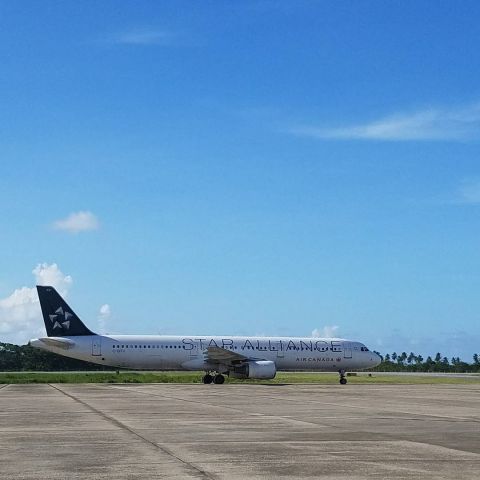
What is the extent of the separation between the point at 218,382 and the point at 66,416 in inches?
1167

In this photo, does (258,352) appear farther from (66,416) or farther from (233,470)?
(233,470)

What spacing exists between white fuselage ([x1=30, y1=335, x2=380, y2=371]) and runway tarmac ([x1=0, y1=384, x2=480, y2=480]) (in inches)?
1074

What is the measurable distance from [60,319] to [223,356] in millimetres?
10999

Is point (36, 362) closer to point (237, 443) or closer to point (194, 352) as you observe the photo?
point (194, 352)

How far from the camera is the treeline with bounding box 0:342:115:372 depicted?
103062 millimetres

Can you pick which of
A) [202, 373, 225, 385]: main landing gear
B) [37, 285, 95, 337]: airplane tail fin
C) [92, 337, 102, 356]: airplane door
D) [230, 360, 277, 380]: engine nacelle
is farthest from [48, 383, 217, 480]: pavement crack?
[37, 285, 95, 337]: airplane tail fin

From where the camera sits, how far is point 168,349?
51.1 metres

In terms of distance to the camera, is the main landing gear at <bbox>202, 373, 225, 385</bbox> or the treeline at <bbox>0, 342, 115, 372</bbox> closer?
the main landing gear at <bbox>202, 373, 225, 385</bbox>

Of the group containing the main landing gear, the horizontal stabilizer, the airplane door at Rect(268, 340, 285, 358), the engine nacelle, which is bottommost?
the main landing gear

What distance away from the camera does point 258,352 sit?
171ft

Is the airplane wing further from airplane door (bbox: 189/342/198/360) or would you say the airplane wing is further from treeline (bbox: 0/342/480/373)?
treeline (bbox: 0/342/480/373)

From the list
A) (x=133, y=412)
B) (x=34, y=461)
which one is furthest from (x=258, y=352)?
(x=34, y=461)

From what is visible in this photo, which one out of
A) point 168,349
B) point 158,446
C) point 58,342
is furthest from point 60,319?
point 158,446

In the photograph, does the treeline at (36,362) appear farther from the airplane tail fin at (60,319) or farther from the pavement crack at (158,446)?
the pavement crack at (158,446)
